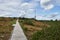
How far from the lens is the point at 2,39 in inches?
668

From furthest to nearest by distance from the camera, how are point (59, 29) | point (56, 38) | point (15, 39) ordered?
point (15, 39) → point (59, 29) → point (56, 38)

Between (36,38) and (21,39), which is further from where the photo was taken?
(21,39)

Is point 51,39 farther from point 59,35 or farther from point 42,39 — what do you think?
point 42,39

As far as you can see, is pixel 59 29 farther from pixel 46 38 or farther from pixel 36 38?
pixel 36 38

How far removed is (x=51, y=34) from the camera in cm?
1136

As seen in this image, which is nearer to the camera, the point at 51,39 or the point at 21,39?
the point at 51,39

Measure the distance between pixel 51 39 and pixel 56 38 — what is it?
41 cm

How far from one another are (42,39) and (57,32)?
1448mm

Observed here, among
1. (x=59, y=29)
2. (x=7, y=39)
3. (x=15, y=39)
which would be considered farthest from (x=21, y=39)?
(x=59, y=29)

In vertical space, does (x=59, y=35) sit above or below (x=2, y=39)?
above

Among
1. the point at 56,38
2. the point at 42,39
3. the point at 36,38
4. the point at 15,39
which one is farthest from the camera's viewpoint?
the point at 15,39

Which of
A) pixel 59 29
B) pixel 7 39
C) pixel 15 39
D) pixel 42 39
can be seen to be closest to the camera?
pixel 59 29

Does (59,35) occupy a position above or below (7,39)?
above

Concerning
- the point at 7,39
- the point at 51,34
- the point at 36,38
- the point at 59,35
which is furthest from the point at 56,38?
the point at 7,39
